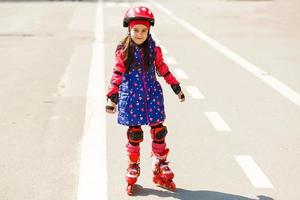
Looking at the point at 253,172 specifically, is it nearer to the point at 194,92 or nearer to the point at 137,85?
the point at 137,85

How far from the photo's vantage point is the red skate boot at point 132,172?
5.37 m

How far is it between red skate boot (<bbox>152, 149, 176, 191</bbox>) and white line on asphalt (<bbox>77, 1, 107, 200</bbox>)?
474mm

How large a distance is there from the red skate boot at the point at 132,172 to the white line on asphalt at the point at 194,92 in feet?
12.3

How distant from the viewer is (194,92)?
31.2 ft

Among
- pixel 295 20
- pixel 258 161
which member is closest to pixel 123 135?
pixel 258 161

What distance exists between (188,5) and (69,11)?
6.96 m

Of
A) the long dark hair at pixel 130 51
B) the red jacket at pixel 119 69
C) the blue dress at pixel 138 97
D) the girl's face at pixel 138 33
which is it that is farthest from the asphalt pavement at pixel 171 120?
the girl's face at pixel 138 33

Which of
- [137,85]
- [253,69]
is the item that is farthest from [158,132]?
[253,69]

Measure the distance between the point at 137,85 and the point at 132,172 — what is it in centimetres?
77

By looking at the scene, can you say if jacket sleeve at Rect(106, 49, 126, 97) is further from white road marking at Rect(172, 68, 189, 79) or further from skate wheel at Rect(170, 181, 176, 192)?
white road marking at Rect(172, 68, 189, 79)

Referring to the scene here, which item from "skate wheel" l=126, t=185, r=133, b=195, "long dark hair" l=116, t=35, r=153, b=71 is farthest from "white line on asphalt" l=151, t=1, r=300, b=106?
"skate wheel" l=126, t=185, r=133, b=195

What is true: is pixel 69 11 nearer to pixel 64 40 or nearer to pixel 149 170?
pixel 64 40

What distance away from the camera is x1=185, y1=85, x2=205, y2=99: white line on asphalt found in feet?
30.3

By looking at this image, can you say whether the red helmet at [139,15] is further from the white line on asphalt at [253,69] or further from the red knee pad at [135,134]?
the white line on asphalt at [253,69]
